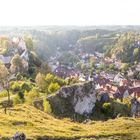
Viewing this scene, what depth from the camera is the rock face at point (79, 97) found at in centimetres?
10112

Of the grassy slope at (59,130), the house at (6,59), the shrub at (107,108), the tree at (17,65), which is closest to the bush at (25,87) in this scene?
the shrub at (107,108)

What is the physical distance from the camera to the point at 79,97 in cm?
10412

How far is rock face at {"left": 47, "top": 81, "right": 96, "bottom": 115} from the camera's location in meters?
101

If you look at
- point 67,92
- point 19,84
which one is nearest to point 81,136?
point 67,92

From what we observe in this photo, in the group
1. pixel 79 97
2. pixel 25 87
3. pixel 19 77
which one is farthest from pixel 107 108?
pixel 19 77

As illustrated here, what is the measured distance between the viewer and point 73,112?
99.6m

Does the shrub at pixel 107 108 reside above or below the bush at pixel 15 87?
below

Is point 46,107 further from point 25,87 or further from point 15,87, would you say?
point 15,87

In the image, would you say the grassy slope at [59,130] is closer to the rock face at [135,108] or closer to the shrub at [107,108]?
the shrub at [107,108]

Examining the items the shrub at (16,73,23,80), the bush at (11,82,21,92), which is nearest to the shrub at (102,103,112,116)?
the bush at (11,82,21,92)

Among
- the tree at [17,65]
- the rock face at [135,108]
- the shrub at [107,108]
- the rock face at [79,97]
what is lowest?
the rock face at [135,108]

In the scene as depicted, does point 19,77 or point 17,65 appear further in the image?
point 17,65

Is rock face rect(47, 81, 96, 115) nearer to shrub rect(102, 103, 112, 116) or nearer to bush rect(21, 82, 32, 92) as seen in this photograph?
shrub rect(102, 103, 112, 116)

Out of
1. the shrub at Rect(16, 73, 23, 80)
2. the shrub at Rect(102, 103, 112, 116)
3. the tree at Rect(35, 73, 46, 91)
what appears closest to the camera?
the shrub at Rect(102, 103, 112, 116)
